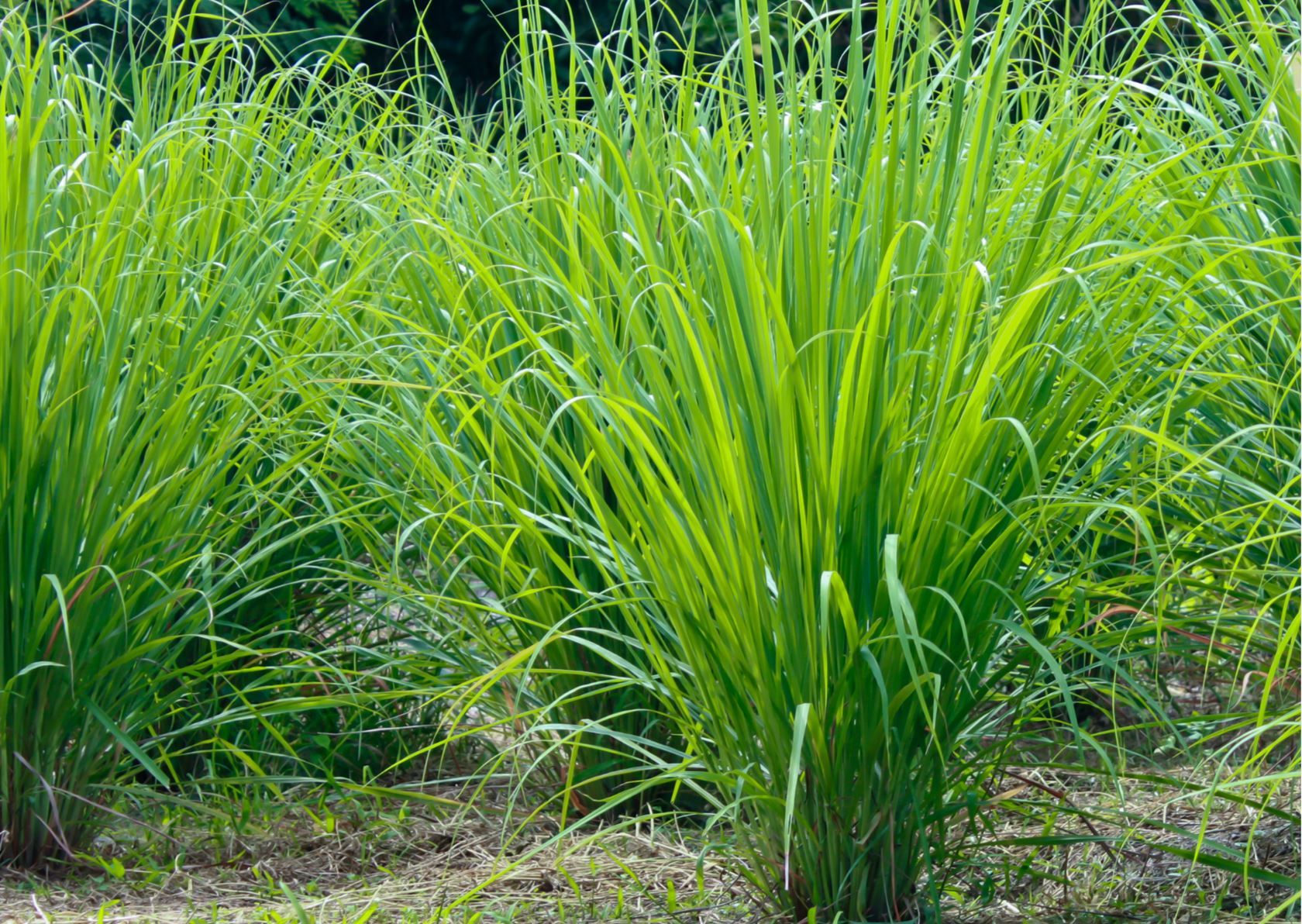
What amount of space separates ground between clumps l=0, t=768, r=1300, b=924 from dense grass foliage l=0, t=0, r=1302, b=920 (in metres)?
0.10

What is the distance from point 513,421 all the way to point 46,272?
29.2 inches

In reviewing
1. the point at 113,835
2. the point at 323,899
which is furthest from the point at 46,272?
the point at 323,899

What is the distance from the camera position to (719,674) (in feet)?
4.75

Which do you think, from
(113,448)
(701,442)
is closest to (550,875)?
(701,442)

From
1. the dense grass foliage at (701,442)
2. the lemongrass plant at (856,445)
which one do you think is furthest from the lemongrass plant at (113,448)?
the lemongrass plant at (856,445)

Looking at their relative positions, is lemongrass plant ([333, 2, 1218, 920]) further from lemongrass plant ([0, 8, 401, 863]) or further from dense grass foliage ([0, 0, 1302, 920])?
lemongrass plant ([0, 8, 401, 863])

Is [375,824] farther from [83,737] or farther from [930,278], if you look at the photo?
[930,278]

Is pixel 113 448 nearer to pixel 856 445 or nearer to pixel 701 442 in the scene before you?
pixel 701 442

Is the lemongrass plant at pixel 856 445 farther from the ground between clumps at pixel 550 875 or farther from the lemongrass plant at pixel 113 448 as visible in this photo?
the lemongrass plant at pixel 113 448

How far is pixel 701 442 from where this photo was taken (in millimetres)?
1415

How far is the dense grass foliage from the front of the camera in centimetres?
139

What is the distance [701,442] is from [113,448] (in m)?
0.83

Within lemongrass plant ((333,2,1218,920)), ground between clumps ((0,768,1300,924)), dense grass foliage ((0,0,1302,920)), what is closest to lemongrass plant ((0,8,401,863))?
dense grass foliage ((0,0,1302,920))

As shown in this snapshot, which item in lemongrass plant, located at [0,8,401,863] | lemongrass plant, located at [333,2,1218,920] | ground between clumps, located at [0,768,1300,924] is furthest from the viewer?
lemongrass plant, located at [0,8,401,863]
